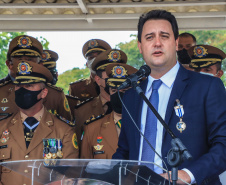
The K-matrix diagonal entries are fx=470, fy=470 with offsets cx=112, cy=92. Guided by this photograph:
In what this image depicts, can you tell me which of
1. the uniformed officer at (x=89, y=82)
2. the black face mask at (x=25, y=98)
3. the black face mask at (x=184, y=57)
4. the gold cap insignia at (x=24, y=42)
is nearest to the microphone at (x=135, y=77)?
the black face mask at (x=25, y=98)

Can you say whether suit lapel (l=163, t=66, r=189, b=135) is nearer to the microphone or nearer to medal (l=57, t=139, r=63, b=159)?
the microphone

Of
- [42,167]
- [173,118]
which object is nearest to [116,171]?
[42,167]

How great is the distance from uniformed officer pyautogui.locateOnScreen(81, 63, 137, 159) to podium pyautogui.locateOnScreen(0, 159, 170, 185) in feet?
7.89

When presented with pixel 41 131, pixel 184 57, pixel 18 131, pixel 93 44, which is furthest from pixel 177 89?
pixel 93 44

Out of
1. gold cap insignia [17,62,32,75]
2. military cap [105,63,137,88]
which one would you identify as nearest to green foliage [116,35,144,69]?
military cap [105,63,137,88]

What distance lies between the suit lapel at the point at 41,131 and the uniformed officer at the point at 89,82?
1.86 m

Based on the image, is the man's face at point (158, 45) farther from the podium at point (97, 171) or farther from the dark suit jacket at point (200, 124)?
the podium at point (97, 171)

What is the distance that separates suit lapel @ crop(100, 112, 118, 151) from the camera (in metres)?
4.38

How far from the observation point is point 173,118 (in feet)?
8.21

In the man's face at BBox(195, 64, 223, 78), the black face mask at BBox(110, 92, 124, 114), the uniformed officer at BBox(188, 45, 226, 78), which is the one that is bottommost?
the black face mask at BBox(110, 92, 124, 114)

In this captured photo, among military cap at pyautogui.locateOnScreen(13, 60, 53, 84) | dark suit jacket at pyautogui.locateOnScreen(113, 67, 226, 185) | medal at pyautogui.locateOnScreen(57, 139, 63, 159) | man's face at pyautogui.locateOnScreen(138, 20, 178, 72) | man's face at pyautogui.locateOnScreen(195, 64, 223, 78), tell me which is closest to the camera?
dark suit jacket at pyautogui.locateOnScreen(113, 67, 226, 185)

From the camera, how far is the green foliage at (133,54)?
2252 cm

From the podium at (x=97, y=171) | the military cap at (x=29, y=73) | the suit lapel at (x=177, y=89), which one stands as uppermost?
the military cap at (x=29, y=73)

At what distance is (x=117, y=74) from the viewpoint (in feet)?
15.0
